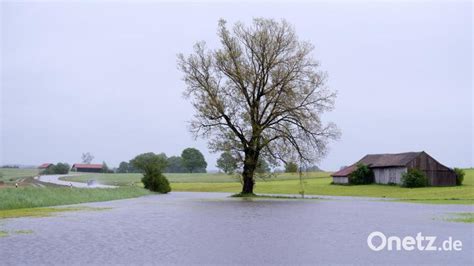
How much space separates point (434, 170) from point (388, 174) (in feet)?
19.1

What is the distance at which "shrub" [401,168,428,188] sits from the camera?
67.8 metres

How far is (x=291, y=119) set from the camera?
4938 centimetres

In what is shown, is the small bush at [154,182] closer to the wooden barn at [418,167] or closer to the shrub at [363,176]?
the shrub at [363,176]

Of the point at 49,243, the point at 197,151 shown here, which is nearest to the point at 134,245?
the point at 49,243

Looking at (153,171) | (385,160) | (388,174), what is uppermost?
(385,160)

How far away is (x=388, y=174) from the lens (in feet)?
247

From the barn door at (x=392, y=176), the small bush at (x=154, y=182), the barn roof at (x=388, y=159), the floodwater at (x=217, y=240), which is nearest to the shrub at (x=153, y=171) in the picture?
the small bush at (x=154, y=182)

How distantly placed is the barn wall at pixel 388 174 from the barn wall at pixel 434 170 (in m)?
1.89

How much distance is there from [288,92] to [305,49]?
3962 mm

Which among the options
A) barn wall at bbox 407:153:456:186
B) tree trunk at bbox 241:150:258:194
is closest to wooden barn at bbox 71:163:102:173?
barn wall at bbox 407:153:456:186

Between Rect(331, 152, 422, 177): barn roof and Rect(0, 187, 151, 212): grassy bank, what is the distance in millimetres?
38588

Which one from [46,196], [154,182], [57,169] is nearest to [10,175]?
[154,182]

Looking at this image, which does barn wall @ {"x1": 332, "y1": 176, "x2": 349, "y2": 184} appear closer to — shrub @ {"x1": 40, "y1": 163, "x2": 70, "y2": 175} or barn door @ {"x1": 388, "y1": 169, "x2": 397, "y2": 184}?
barn door @ {"x1": 388, "y1": 169, "x2": 397, "y2": 184}

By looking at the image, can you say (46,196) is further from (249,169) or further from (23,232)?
(249,169)
